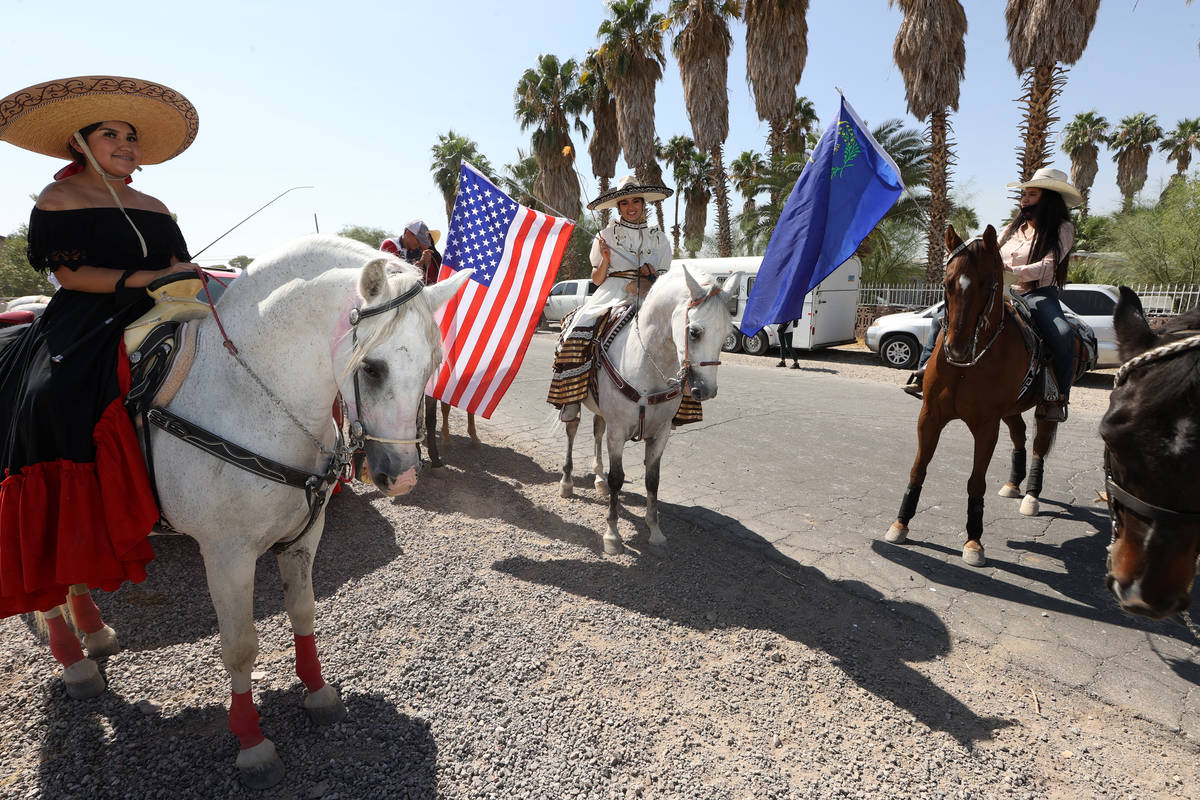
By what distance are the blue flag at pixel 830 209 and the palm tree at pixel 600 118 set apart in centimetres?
2131

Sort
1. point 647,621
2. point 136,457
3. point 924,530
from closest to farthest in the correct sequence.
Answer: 1. point 136,457
2. point 647,621
3. point 924,530

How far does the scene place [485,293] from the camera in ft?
16.7

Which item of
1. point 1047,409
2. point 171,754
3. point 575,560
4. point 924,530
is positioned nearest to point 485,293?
point 575,560

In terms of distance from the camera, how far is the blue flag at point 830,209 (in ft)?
12.0

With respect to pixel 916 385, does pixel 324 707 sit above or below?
below

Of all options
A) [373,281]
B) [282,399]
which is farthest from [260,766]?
[373,281]

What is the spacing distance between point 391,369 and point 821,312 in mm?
14762

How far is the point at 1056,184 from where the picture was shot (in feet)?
14.3

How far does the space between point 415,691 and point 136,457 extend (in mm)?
1600

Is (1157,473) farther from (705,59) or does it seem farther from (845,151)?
(705,59)

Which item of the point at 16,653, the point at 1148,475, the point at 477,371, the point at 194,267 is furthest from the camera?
the point at 477,371

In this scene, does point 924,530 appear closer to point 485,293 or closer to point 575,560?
point 575,560

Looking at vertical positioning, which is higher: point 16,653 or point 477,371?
point 477,371

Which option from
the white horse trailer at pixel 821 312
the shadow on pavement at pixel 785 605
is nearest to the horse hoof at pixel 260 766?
the shadow on pavement at pixel 785 605
